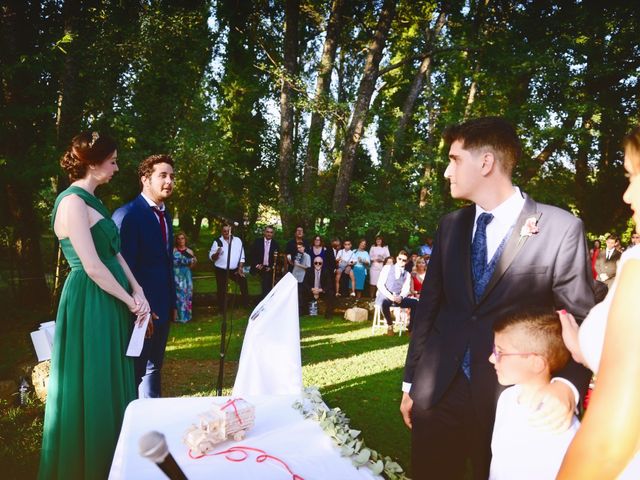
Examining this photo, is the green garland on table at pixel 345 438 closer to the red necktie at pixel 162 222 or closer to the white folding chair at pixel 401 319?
the red necktie at pixel 162 222

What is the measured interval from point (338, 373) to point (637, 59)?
1686cm

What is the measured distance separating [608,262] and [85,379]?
13869mm

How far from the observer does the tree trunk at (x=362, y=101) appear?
14.2m

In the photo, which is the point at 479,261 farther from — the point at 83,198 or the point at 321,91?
the point at 321,91

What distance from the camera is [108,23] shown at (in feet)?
35.1

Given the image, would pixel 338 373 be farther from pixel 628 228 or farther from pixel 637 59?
pixel 628 228

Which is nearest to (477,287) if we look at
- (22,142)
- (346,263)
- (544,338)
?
(544,338)

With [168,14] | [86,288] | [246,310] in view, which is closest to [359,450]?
[86,288]

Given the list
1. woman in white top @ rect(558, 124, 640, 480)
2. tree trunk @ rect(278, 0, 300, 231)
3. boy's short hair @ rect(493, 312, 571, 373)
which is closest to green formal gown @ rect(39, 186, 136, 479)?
boy's short hair @ rect(493, 312, 571, 373)

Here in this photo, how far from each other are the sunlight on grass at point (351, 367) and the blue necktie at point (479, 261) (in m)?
4.20

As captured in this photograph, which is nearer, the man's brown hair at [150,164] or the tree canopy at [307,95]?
the man's brown hair at [150,164]

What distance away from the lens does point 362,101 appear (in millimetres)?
14469

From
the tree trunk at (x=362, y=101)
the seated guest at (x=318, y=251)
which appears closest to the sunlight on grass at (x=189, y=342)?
the seated guest at (x=318, y=251)

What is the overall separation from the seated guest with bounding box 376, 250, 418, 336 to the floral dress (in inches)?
169
